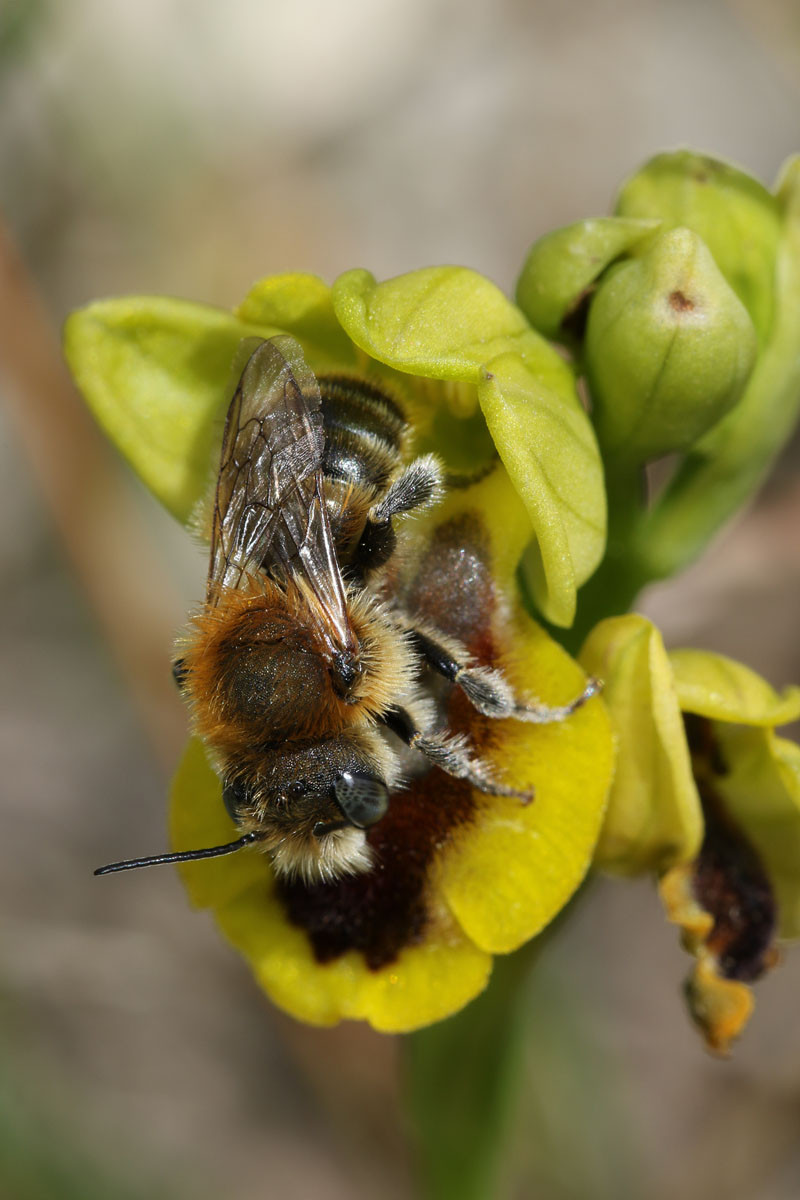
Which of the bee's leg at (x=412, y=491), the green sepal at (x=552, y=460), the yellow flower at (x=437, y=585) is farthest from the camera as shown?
the bee's leg at (x=412, y=491)

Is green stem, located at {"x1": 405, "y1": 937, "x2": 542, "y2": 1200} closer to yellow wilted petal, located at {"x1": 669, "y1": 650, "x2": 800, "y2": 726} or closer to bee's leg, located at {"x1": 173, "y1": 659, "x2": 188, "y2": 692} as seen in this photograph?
yellow wilted petal, located at {"x1": 669, "y1": 650, "x2": 800, "y2": 726}

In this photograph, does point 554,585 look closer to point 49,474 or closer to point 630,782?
point 630,782

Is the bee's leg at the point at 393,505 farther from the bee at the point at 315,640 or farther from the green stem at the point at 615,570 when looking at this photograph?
the green stem at the point at 615,570

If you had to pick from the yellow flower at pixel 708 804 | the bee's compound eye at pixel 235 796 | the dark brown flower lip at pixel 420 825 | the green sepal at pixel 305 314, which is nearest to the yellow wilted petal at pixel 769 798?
the yellow flower at pixel 708 804

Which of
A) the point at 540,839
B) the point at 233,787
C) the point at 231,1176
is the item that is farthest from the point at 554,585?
the point at 231,1176

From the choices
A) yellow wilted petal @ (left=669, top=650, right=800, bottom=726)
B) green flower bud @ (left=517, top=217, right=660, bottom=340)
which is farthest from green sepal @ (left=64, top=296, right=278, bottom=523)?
yellow wilted petal @ (left=669, top=650, right=800, bottom=726)

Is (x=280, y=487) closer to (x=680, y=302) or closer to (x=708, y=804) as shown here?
(x=680, y=302)

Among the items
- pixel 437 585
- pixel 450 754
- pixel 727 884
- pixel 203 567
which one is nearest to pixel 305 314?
pixel 437 585
